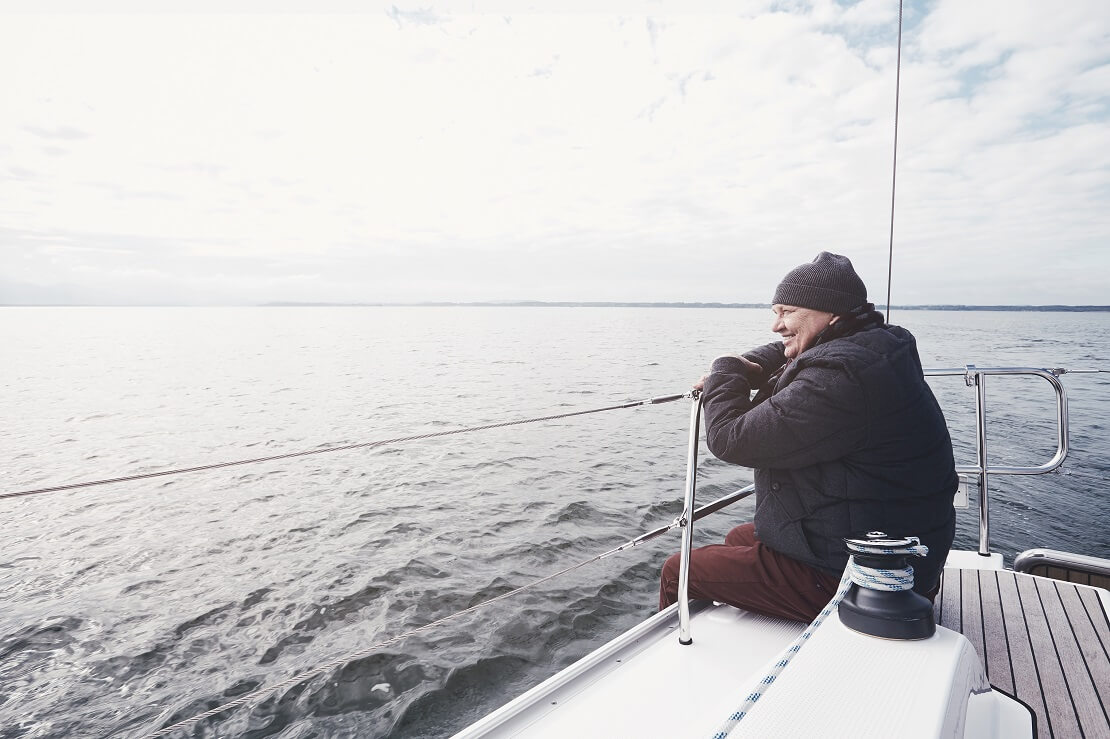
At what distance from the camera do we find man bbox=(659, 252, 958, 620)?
1.66 meters

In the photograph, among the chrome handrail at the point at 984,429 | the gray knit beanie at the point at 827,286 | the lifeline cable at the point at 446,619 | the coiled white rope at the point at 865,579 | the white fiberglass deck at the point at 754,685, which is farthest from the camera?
the chrome handrail at the point at 984,429

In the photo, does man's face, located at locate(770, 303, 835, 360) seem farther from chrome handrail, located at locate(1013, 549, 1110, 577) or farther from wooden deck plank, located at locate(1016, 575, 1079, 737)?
chrome handrail, located at locate(1013, 549, 1110, 577)

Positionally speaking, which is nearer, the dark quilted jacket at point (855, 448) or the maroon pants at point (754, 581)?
the dark quilted jacket at point (855, 448)

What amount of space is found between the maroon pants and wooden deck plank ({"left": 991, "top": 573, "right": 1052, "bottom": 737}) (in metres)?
0.56

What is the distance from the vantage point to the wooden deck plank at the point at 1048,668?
1.58m

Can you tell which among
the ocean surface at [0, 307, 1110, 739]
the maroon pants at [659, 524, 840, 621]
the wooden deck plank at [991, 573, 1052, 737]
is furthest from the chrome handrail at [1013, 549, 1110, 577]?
the ocean surface at [0, 307, 1110, 739]

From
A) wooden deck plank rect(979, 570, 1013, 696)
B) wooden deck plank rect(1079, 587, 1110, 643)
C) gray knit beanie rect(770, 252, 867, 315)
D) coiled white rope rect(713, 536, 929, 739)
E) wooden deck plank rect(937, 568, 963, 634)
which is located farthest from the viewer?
wooden deck plank rect(937, 568, 963, 634)

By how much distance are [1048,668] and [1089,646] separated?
27cm

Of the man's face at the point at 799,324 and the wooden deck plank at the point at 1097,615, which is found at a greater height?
the man's face at the point at 799,324

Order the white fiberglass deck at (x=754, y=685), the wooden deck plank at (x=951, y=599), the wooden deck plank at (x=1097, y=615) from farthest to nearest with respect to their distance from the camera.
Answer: the wooden deck plank at (x=951, y=599), the wooden deck plank at (x=1097, y=615), the white fiberglass deck at (x=754, y=685)

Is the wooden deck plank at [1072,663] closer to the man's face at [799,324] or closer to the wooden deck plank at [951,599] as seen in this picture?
the wooden deck plank at [951,599]

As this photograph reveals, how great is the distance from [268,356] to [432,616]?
100ft

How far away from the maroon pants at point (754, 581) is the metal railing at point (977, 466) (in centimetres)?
10

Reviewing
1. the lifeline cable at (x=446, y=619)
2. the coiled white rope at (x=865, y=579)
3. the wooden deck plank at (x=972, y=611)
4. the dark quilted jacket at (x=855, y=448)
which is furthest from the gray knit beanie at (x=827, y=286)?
the wooden deck plank at (x=972, y=611)
